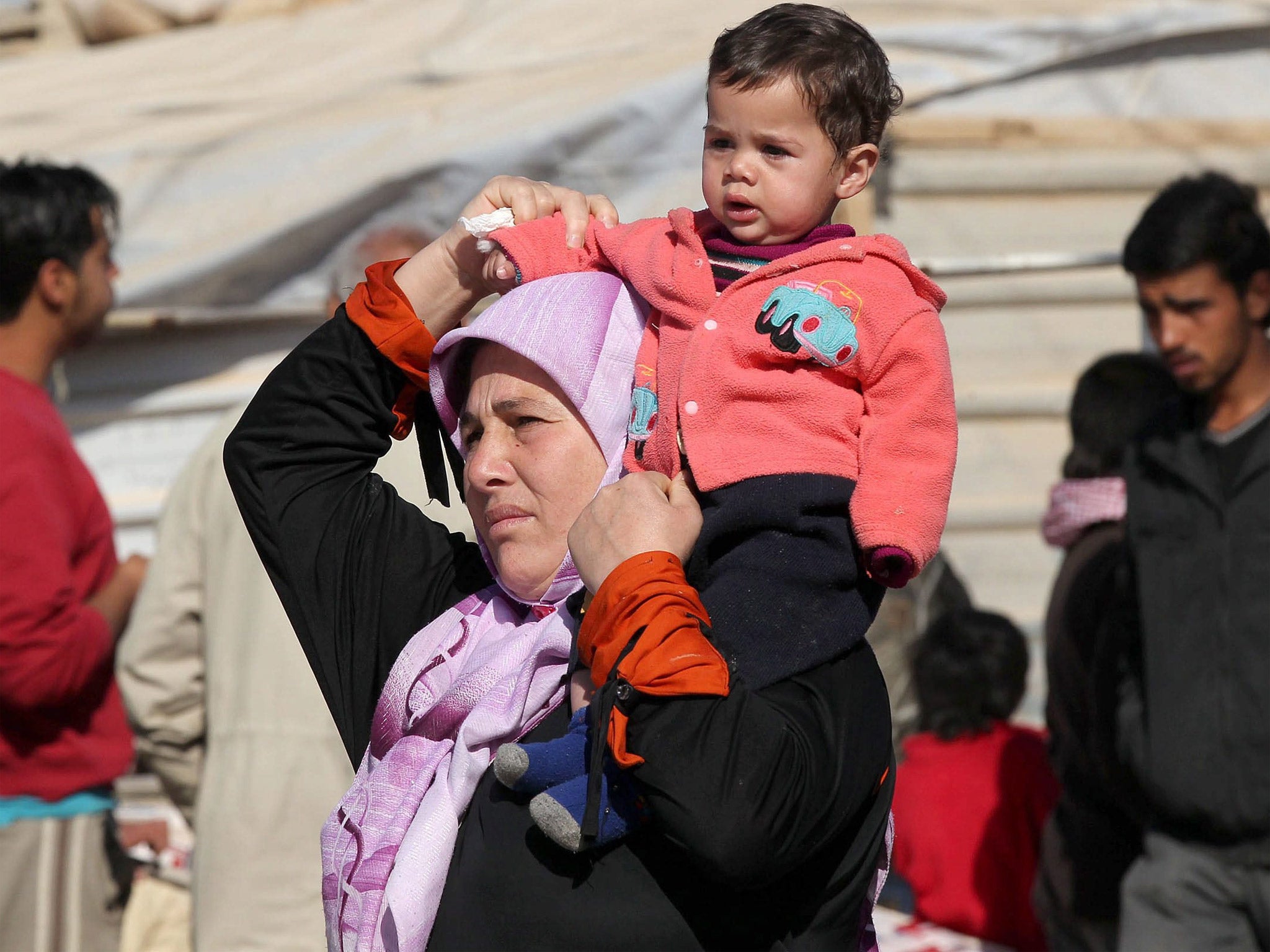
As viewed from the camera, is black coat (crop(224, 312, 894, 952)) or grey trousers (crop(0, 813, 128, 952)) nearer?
black coat (crop(224, 312, 894, 952))

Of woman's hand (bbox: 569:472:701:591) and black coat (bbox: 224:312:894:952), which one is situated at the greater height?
woman's hand (bbox: 569:472:701:591)

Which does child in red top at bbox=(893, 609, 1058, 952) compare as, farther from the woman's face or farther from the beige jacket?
the woman's face

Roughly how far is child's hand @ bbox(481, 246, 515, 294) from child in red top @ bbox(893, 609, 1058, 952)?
8.71 feet

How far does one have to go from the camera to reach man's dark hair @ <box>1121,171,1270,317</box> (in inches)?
137

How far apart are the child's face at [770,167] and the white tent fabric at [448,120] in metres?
3.19

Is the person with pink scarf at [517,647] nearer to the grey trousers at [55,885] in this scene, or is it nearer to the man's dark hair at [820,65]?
the man's dark hair at [820,65]

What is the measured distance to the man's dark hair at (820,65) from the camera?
5.80 ft

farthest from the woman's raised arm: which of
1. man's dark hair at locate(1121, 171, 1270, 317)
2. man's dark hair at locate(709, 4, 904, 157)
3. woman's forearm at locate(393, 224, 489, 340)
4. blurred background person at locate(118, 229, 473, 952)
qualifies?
man's dark hair at locate(1121, 171, 1270, 317)

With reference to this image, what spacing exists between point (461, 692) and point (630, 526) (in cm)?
34

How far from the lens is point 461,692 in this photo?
175 cm

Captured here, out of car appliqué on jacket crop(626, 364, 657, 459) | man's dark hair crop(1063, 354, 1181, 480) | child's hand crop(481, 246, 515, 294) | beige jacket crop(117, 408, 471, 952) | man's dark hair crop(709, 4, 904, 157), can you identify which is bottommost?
beige jacket crop(117, 408, 471, 952)

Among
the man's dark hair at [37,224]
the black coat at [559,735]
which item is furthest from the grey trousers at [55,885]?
the black coat at [559,735]

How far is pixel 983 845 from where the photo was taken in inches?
163

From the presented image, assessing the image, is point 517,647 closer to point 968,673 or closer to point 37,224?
point 37,224
